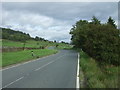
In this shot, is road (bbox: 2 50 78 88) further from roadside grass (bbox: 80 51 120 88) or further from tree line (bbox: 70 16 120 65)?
tree line (bbox: 70 16 120 65)

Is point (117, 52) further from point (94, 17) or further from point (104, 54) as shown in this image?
point (94, 17)

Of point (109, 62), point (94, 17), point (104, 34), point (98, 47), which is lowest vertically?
point (109, 62)

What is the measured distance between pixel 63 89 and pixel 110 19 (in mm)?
64156

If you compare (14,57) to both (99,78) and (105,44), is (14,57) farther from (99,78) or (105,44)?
(99,78)

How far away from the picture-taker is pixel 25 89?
32.6 ft

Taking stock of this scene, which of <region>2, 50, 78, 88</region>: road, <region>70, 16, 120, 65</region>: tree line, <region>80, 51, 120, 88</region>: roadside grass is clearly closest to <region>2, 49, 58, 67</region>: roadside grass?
<region>2, 50, 78, 88</region>: road

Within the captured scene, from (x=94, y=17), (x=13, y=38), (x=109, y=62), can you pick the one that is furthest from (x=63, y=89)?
(x=13, y=38)

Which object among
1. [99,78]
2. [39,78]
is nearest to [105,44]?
[39,78]

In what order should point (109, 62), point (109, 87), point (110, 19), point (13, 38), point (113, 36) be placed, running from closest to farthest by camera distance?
point (109, 87)
point (109, 62)
point (113, 36)
point (110, 19)
point (13, 38)

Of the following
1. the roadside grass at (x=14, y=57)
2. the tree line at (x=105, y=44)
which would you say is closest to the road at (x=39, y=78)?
the roadside grass at (x=14, y=57)

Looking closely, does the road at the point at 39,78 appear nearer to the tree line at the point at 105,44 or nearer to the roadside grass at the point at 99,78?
the roadside grass at the point at 99,78

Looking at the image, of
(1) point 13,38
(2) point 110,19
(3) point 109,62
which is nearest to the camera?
(3) point 109,62

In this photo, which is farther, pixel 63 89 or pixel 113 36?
pixel 113 36

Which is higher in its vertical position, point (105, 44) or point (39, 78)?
point (105, 44)
